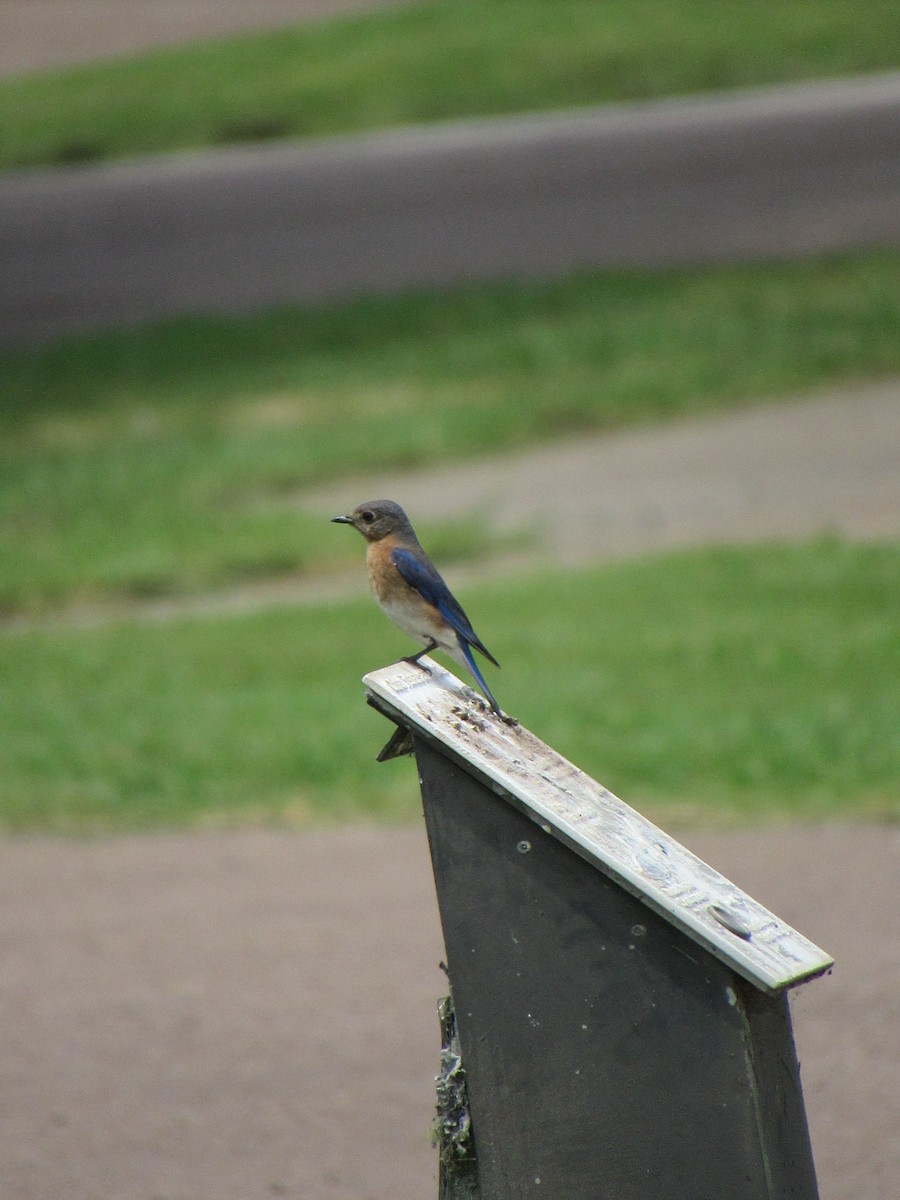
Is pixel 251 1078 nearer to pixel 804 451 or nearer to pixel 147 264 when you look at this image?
pixel 804 451

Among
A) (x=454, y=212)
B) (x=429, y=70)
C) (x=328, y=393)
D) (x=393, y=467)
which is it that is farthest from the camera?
(x=429, y=70)

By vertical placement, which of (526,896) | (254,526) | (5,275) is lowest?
(526,896)

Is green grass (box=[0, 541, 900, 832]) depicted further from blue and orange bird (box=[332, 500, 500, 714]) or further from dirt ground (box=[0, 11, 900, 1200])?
blue and orange bird (box=[332, 500, 500, 714])

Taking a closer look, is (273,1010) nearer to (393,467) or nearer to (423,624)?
(423,624)

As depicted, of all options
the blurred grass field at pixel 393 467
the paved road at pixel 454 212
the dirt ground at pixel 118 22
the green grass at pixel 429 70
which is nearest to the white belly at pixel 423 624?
the blurred grass field at pixel 393 467

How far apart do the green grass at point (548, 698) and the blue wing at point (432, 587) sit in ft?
9.20

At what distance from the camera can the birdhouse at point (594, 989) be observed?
3.13 m

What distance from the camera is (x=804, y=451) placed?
12172mm

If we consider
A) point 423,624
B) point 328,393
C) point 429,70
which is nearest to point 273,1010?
point 423,624

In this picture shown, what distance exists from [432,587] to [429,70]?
1536cm

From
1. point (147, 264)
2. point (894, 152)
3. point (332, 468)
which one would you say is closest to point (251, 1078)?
point (332, 468)

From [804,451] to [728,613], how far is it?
326 cm

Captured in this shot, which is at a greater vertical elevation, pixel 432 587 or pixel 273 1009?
pixel 432 587

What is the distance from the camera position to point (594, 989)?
3.21 metres
